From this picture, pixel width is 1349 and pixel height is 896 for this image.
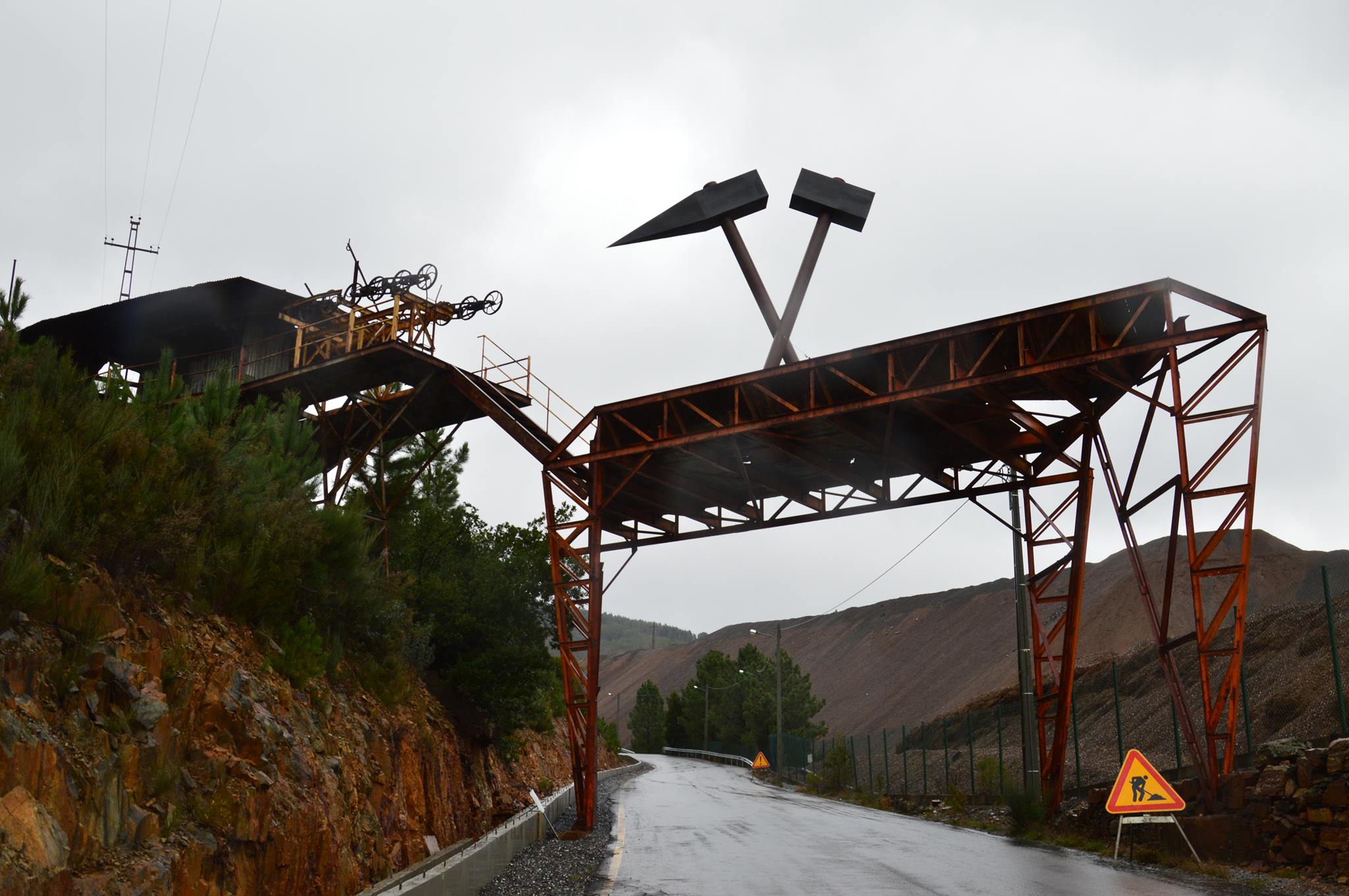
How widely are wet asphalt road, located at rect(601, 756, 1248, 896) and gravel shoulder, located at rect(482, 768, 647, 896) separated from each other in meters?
0.31

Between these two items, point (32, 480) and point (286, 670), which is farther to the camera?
point (286, 670)

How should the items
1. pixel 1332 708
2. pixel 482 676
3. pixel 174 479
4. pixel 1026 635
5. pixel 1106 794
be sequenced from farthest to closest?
pixel 1332 708
pixel 482 676
pixel 1026 635
pixel 1106 794
pixel 174 479

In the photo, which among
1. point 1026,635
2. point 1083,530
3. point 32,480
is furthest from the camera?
point 1026,635

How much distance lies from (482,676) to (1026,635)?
11458mm

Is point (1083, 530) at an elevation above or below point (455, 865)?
above

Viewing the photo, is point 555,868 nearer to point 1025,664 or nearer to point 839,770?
point 1025,664

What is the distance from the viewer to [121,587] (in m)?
9.16

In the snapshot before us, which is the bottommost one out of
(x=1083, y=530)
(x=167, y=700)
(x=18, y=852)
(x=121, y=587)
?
(x=18, y=852)

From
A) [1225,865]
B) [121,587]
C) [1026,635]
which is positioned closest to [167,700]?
[121,587]

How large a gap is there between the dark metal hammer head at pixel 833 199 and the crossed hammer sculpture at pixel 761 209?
1cm

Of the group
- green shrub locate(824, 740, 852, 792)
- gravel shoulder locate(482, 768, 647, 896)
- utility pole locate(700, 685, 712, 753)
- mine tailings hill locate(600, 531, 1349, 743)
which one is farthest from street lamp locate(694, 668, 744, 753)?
gravel shoulder locate(482, 768, 647, 896)

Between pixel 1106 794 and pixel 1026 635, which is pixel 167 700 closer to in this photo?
pixel 1106 794

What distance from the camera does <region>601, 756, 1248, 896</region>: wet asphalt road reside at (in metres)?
11.0

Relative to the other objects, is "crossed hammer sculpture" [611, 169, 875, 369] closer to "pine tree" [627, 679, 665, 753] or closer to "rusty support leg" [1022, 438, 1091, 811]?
"rusty support leg" [1022, 438, 1091, 811]
